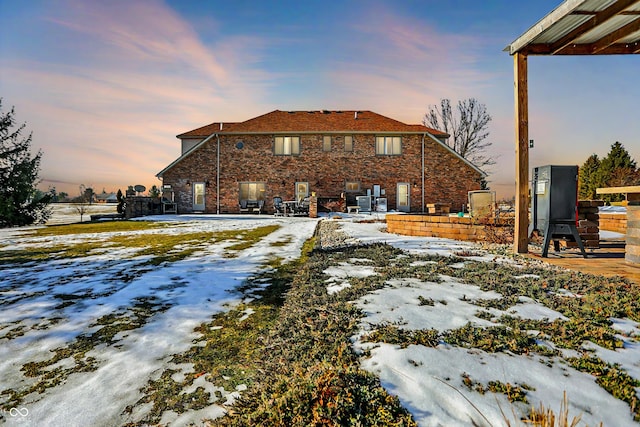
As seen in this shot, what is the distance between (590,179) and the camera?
1075 inches

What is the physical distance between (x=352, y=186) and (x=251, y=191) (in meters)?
7.71

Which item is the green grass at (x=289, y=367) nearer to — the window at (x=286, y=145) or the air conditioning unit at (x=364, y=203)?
the air conditioning unit at (x=364, y=203)

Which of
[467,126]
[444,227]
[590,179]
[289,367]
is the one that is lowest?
[289,367]

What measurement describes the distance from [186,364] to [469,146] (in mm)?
33136

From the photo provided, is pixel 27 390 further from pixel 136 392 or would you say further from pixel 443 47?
pixel 443 47

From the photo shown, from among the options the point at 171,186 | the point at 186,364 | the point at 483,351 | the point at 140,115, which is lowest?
the point at 186,364

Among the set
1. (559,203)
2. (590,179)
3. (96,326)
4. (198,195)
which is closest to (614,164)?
(590,179)

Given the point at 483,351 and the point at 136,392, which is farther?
the point at 483,351

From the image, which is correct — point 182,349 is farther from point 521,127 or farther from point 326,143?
point 326,143

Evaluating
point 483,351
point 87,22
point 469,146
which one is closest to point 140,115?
point 87,22

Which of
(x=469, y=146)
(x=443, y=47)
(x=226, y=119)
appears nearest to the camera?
(x=443, y=47)

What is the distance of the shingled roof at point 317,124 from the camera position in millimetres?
21750

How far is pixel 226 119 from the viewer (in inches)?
1017

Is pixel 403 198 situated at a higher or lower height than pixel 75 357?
higher
